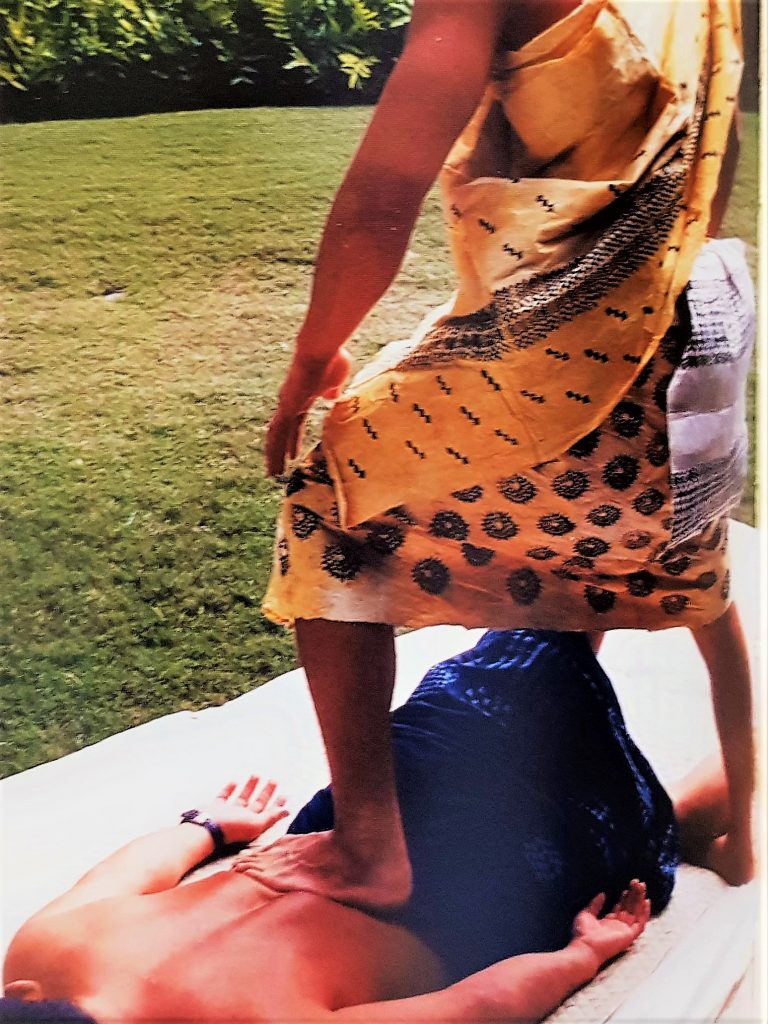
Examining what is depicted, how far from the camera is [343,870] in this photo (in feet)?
3.55

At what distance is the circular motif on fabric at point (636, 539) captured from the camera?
3.38ft

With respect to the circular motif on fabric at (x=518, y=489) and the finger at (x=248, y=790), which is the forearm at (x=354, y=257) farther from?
the finger at (x=248, y=790)

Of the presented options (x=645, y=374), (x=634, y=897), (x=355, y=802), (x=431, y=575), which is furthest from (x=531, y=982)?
(x=645, y=374)

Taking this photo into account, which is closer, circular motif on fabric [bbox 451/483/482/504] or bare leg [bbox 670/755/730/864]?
circular motif on fabric [bbox 451/483/482/504]

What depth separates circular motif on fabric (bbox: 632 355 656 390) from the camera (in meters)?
0.97

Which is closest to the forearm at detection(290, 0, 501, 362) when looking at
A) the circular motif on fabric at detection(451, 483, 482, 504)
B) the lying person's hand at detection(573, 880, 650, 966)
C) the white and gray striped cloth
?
the circular motif on fabric at detection(451, 483, 482, 504)

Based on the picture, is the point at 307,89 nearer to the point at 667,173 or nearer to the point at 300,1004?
the point at 667,173

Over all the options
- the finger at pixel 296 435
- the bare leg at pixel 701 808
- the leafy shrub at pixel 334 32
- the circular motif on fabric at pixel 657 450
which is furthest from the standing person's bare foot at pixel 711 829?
the leafy shrub at pixel 334 32

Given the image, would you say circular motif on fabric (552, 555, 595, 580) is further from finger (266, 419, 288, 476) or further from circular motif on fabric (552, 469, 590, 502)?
finger (266, 419, 288, 476)

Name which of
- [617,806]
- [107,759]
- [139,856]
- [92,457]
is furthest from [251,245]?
[617,806]

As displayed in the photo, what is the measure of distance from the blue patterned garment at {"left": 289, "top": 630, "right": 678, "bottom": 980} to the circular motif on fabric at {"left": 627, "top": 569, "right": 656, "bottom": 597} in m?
0.08

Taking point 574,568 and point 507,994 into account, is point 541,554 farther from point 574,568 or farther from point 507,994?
point 507,994

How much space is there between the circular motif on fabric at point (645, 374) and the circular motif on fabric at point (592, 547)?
182 millimetres

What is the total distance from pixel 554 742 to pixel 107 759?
54cm
